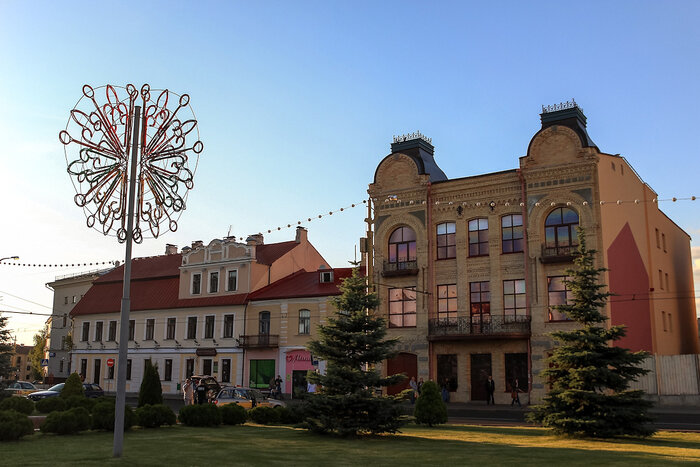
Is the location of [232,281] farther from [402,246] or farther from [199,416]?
[199,416]

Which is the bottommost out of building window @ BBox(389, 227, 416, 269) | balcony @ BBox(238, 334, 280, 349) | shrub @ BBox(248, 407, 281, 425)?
shrub @ BBox(248, 407, 281, 425)

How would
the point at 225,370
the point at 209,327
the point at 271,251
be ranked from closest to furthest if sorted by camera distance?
the point at 225,370 < the point at 209,327 < the point at 271,251

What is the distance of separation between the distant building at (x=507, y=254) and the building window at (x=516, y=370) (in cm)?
6

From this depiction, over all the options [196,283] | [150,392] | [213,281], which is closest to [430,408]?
[150,392]

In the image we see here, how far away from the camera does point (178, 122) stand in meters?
15.8

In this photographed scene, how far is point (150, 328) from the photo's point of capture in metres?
56.7

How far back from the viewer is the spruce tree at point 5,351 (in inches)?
886

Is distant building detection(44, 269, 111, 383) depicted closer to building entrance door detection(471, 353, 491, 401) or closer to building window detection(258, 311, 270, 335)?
building window detection(258, 311, 270, 335)

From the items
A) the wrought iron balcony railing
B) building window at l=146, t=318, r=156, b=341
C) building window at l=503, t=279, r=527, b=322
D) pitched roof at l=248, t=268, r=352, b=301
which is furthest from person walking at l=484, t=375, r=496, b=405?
building window at l=146, t=318, r=156, b=341

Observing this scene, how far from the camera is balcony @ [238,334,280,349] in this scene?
48.4m

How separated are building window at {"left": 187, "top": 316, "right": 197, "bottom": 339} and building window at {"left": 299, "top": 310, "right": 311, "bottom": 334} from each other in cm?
1044

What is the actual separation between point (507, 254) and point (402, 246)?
6890 mm

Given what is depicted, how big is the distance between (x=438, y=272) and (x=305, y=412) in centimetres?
2306

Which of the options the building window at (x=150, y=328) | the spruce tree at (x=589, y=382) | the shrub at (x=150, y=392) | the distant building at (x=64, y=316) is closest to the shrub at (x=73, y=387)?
the shrub at (x=150, y=392)
